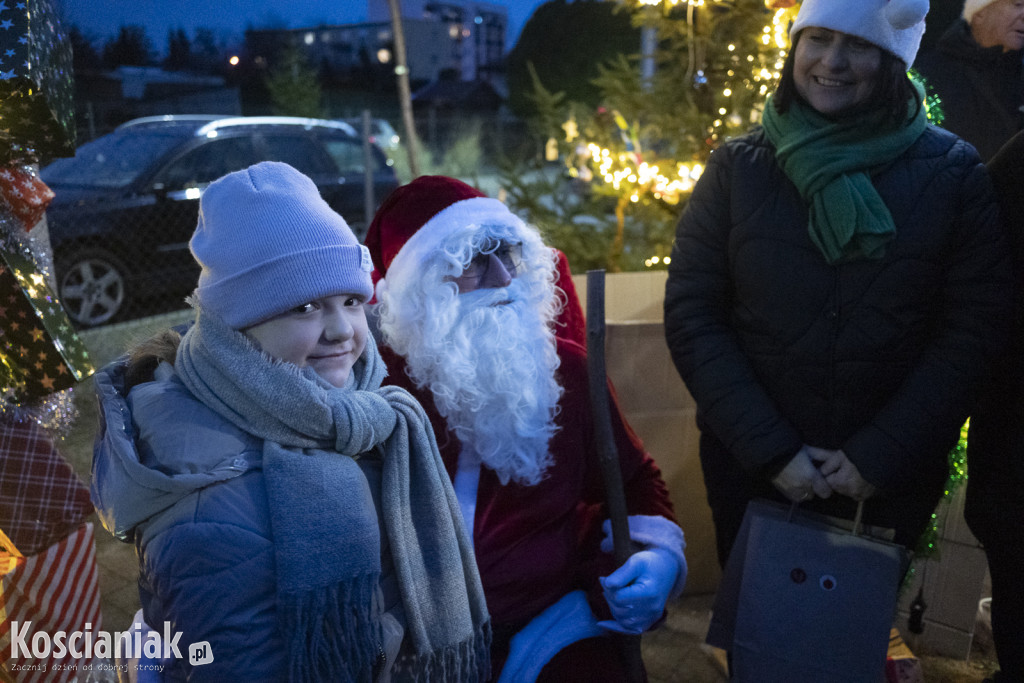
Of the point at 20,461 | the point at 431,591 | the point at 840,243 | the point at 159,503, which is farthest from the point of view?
the point at 840,243

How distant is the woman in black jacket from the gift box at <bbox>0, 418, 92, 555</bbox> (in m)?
1.69

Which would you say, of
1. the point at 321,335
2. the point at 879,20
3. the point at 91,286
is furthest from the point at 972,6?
the point at 91,286

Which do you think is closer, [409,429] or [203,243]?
[203,243]

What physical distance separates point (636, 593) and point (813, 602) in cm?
49

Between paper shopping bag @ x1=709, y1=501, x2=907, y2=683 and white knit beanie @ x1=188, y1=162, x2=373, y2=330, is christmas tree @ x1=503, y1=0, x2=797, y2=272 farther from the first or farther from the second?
white knit beanie @ x1=188, y1=162, x2=373, y2=330

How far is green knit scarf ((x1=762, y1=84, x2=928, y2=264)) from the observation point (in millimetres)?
1927

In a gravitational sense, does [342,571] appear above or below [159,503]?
below

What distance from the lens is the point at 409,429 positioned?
1.58 m

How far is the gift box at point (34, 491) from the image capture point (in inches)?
69.9

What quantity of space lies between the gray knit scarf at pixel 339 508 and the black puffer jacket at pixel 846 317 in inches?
37.3

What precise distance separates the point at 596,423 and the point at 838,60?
1156 millimetres

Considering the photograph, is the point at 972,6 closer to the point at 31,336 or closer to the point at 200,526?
the point at 200,526

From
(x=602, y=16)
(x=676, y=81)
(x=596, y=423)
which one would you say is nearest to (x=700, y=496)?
(x=596, y=423)

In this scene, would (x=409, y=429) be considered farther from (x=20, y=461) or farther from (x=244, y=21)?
(x=244, y=21)
